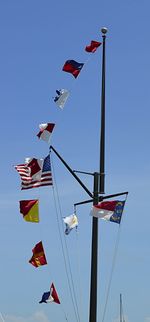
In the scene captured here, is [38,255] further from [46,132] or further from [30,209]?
[46,132]

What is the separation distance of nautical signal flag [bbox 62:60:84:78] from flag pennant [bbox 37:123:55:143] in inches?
80.0

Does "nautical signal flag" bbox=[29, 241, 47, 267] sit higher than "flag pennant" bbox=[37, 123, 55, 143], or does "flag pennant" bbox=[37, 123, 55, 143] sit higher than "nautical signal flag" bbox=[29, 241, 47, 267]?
"flag pennant" bbox=[37, 123, 55, 143]

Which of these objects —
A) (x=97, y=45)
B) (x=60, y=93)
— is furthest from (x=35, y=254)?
(x=97, y=45)

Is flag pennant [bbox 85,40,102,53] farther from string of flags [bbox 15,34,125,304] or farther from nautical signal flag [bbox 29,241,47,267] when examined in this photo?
nautical signal flag [bbox 29,241,47,267]

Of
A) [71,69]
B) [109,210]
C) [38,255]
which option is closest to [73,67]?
[71,69]

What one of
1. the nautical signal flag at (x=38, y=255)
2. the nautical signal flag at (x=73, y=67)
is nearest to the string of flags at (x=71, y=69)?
the nautical signal flag at (x=73, y=67)

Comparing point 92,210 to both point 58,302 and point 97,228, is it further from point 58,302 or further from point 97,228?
point 58,302

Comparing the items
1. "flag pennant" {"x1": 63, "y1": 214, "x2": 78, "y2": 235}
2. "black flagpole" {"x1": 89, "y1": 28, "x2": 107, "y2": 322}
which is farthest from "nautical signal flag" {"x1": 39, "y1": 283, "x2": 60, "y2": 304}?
"black flagpole" {"x1": 89, "y1": 28, "x2": 107, "y2": 322}

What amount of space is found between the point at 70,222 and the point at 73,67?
5.40 meters

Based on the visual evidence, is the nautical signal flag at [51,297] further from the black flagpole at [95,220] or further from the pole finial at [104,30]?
the pole finial at [104,30]

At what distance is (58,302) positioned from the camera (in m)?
21.8

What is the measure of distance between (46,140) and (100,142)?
103 inches

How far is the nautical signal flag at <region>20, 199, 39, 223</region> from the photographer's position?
71.4ft

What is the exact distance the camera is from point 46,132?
2142 centimetres
